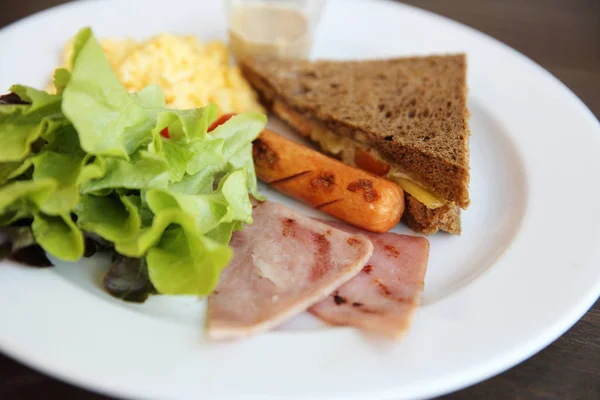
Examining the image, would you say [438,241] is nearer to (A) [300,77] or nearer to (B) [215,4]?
(A) [300,77]

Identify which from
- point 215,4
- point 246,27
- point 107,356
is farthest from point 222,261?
point 215,4

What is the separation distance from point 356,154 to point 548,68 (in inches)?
73.8

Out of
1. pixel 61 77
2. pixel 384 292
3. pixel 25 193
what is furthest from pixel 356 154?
pixel 25 193

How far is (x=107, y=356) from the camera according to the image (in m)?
1.47

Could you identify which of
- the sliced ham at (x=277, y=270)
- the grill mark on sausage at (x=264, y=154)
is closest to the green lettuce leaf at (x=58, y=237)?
the sliced ham at (x=277, y=270)

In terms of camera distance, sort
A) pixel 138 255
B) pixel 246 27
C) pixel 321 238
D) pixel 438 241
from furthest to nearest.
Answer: pixel 246 27 → pixel 438 241 → pixel 321 238 → pixel 138 255

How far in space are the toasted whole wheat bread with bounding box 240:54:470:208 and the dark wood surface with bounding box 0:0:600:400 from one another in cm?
67

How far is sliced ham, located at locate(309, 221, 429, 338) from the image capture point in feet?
5.51

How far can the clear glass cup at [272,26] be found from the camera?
10.1 feet

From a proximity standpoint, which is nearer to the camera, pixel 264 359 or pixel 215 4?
pixel 264 359

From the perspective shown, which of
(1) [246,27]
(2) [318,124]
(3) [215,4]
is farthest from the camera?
(3) [215,4]

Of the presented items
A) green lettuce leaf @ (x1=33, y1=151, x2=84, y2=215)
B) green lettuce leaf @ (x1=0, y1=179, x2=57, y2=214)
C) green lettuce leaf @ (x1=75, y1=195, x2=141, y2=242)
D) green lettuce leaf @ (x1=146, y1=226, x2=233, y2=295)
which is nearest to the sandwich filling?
green lettuce leaf @ (x1=146, y1=226, x2=233, y2=295)

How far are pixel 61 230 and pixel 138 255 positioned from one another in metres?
0.30

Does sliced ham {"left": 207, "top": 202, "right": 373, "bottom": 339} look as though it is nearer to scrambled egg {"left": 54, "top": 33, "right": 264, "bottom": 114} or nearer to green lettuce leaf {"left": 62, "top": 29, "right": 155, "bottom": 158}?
green lettuce leaf {"left": 62, "top": 29, "right": 155, "bottom": 158}
